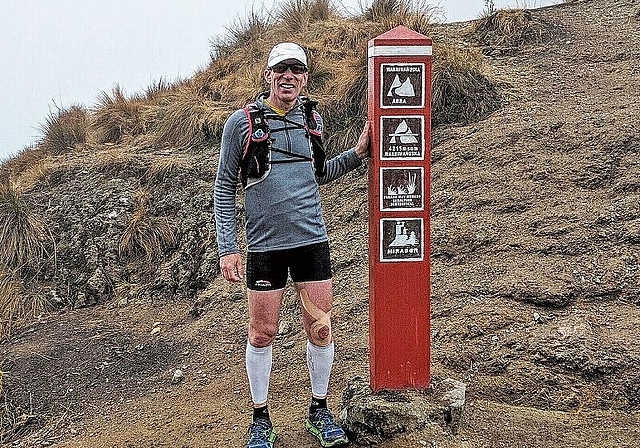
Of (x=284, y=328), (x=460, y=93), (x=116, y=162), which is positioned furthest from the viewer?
(x=116, y=162)

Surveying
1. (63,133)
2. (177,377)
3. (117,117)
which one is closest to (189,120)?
(117,117)

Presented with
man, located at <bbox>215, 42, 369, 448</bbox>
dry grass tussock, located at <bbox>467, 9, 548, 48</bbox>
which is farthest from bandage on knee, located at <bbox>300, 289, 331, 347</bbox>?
dry grass tussock, located at <bbox>467, 9, 548, 48</bbox>

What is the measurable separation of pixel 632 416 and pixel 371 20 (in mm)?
7772

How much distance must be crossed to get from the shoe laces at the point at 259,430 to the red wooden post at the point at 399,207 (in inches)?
23.8

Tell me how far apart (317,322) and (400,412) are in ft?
2.08

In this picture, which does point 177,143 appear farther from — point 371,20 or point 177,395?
point 177,395

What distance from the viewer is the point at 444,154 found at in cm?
723

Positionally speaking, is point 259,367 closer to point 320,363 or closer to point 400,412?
point 320,363

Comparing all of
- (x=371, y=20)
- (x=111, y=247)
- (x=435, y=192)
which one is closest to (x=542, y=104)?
(x=435, y=192)

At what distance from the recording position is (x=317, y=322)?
3.67 metres

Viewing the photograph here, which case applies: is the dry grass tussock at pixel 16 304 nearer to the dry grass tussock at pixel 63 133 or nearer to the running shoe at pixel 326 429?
the dry grass tussock at pixel 63 133

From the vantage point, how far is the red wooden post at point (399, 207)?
3.68 m

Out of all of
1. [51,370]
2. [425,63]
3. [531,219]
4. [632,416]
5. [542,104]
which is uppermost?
[425,63]

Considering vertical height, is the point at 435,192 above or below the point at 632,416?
above
